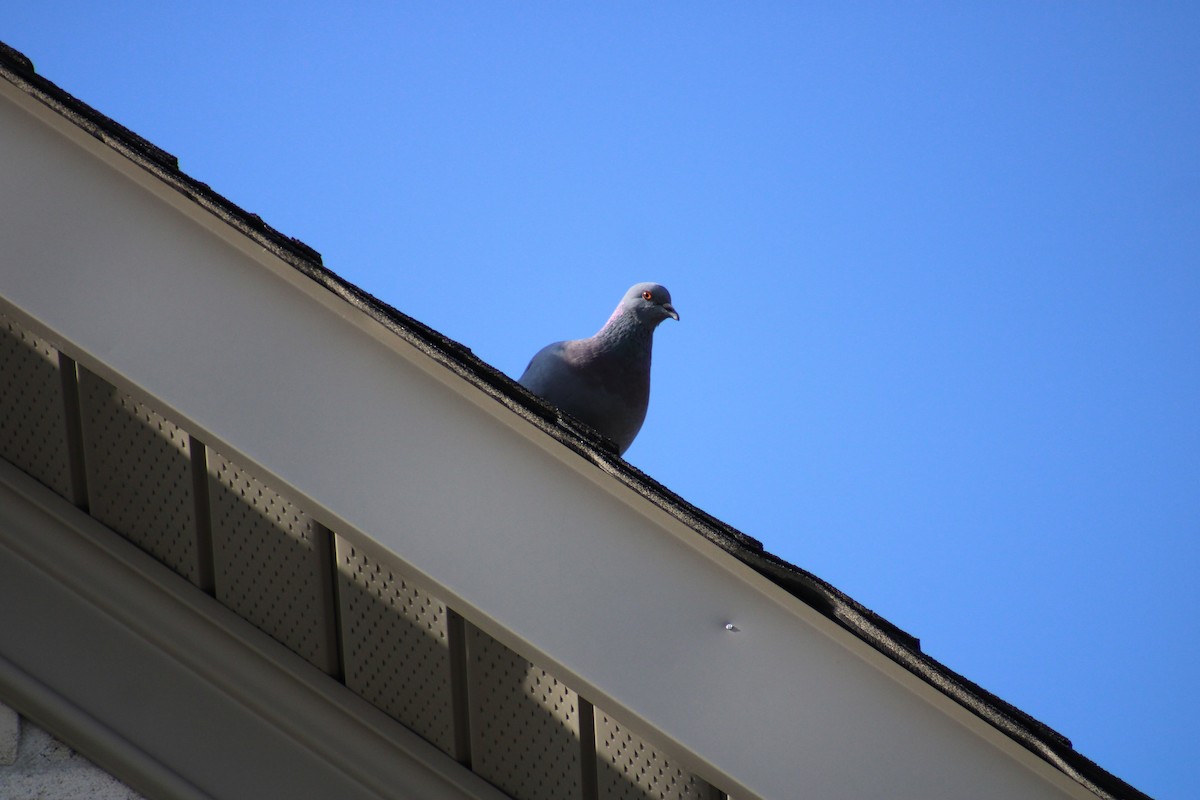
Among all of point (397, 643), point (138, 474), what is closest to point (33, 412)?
point (138, 474)

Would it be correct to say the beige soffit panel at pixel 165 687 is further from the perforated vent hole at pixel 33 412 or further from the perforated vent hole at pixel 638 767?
the perforated vent hole at pixel 638 767

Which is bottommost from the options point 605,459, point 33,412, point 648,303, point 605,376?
point 33,412

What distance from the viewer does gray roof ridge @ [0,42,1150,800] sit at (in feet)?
3.85

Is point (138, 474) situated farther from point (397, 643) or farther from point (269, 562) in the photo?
point (397, 643)

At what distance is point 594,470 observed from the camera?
1.21m

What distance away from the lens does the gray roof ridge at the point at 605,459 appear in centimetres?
117

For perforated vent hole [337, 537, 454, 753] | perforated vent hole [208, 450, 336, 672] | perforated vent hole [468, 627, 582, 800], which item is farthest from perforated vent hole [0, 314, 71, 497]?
perforated vent hole [468, 627, 582, 800]

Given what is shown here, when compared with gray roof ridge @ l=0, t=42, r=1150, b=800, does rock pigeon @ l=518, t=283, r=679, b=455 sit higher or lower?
higher

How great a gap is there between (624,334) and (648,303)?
0.15 m

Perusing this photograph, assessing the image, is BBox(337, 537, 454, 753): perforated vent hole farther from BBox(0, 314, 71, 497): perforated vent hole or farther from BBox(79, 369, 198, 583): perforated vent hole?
BBox(0, 314, 71, 497): perforated vent hole

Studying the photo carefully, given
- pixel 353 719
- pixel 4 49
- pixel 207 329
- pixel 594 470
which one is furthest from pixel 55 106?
pixel 353 719

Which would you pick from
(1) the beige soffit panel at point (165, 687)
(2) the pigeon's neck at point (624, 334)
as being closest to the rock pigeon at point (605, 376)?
(2) the pigeon's neck at point (624, 334)

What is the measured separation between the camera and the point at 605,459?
1221mm

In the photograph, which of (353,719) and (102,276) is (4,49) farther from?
(353,719)
